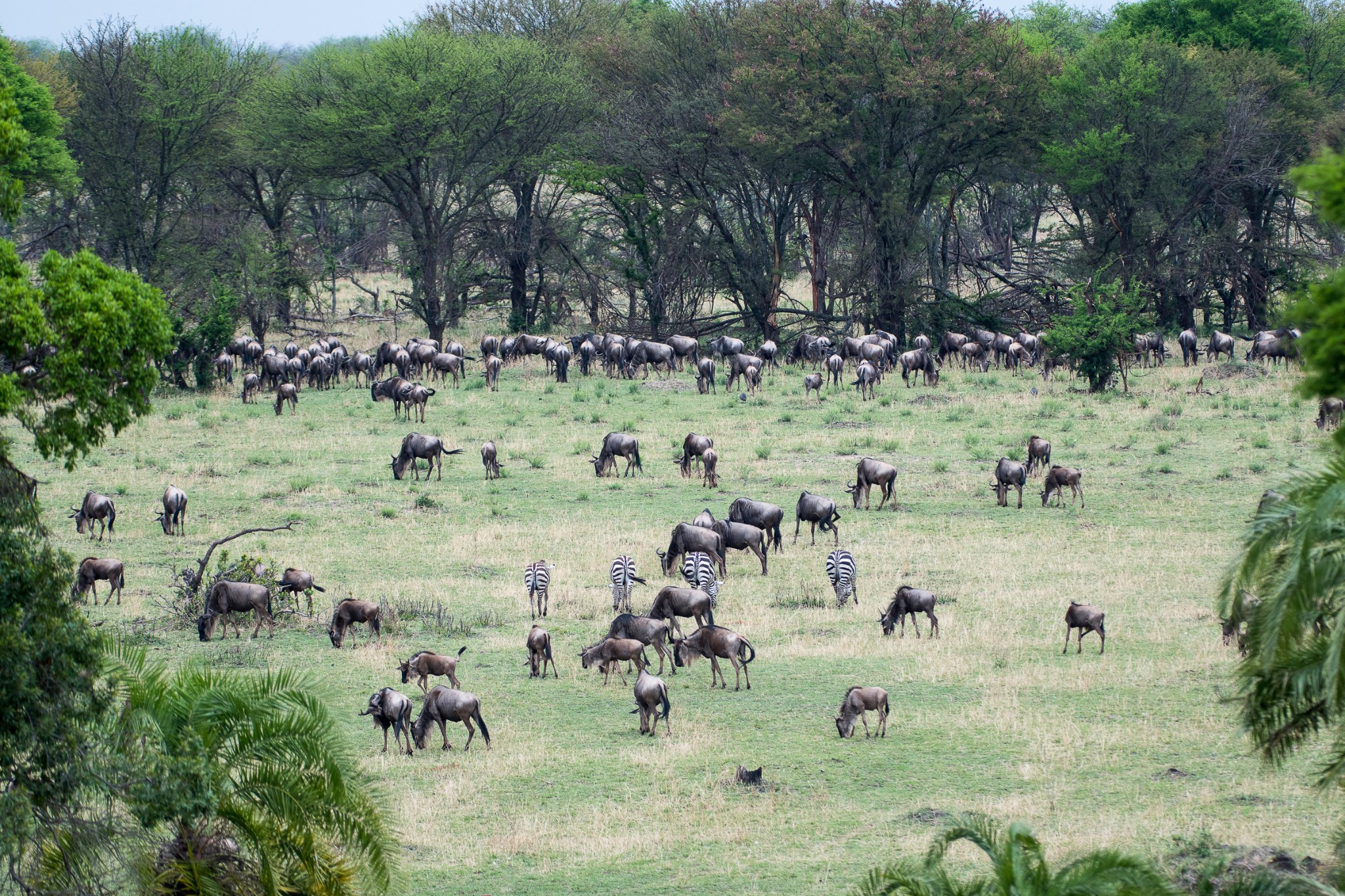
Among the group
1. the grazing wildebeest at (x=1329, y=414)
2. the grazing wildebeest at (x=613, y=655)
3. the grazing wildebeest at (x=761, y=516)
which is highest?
the grazing wildebeest at (x=1329, y=414)

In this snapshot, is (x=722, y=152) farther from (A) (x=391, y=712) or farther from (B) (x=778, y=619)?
(A) (x=391, y=712)

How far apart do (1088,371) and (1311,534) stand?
33.0 meters

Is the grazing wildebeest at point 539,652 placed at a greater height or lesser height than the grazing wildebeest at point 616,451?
lesser

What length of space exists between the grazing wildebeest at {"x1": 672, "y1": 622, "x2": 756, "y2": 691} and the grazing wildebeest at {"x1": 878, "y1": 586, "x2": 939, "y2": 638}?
202 cm

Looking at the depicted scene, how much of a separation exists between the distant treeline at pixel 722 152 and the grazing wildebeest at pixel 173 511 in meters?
19.9

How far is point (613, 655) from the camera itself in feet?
53.8

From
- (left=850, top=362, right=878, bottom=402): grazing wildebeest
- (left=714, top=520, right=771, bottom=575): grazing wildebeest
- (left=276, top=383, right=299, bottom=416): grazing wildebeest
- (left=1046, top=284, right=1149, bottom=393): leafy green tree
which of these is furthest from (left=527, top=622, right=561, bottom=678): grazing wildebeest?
(left=1046, top=284, right=1149, bottom=393): leafy green tree

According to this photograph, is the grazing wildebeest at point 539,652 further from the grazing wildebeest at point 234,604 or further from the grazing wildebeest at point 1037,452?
the grazing wildebeest at point 1037,452

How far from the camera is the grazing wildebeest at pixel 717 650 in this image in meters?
16.2

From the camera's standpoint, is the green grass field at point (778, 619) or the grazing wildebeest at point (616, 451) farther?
the grazing wildebeest at point (616, 451)

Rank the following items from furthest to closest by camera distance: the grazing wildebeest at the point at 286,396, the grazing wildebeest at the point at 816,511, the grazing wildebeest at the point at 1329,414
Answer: the grazing wildebeest at the point at 286,396
the grazing wildebeest at the point at 1329,414
the grazing wildebeest at the point at 816,511

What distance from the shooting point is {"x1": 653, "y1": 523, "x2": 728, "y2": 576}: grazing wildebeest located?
838 inches

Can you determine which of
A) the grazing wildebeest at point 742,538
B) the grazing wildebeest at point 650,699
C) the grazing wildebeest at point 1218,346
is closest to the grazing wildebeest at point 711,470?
the grazing wildebeest at point 742,538

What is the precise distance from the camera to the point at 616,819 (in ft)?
40.0
